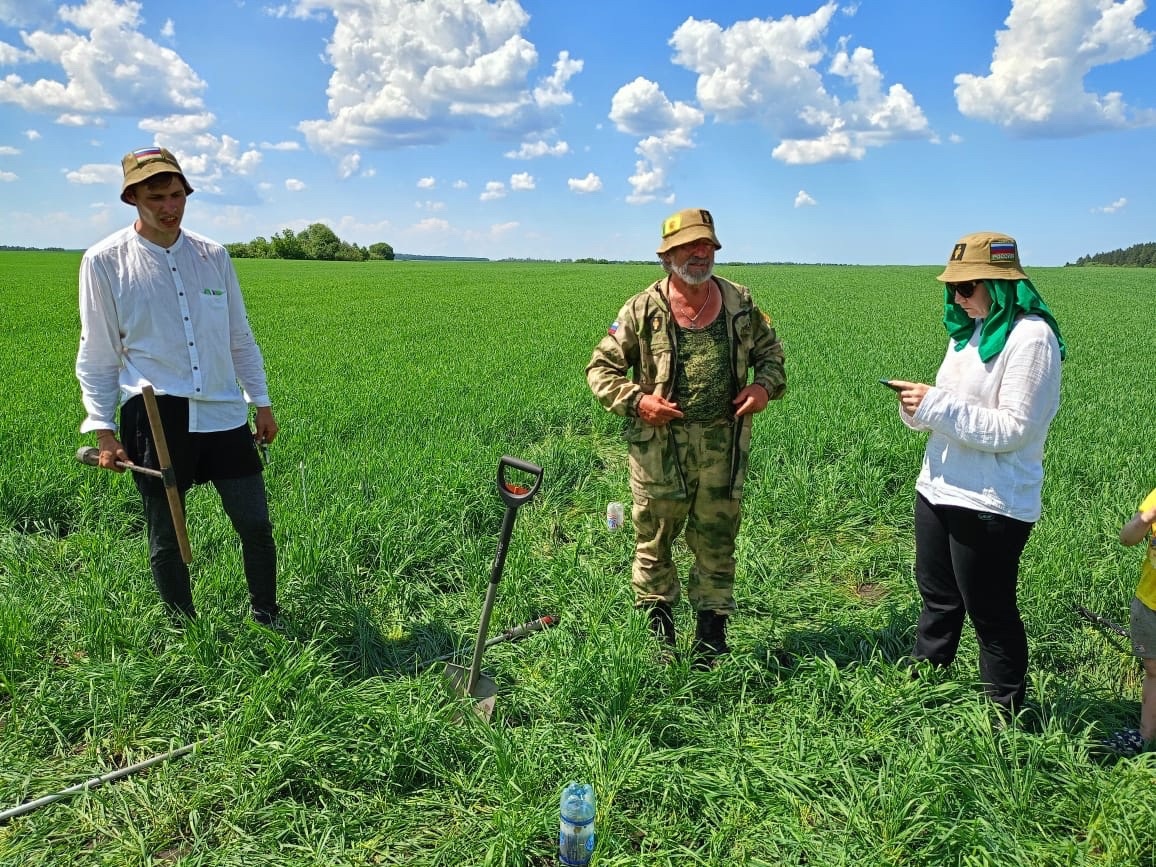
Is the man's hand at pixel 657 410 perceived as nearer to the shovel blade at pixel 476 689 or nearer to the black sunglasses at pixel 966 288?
the black sunglasses at pixel 966 288

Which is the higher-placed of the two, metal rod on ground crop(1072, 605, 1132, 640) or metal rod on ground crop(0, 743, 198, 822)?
metal rod on ground crop(1072, 605, 1132, 640)

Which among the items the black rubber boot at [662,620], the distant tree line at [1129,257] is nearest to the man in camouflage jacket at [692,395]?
the black rubber boot at [662,620]

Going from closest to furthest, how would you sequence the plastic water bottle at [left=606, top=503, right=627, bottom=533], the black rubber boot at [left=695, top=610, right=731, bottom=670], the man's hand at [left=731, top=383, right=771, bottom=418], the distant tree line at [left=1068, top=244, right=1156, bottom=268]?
1. the man's hand at [left=731, top=383, right=771, bottom=418]
2. the black rubber boot at [left=695, top=610, right=731, bottom=670]
3. the plastic water bottle at [left=606, top=503, right=627, bottom=533]
4. the distant tree line at [left=1068, top=244, right=1156, bottom=268]

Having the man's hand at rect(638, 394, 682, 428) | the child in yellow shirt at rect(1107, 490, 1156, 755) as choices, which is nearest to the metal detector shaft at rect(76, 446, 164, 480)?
the man's hand at rect(638, 394, 682, 428)

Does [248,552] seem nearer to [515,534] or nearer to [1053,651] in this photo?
[515,534]

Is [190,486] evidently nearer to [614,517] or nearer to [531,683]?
[531,683]

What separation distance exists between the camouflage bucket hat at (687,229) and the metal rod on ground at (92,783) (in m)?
2.62

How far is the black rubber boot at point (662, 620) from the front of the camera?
3.60m

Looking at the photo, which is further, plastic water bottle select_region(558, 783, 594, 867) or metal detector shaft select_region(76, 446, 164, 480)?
metal detector shaft select_region(76, 446, 164, 480)

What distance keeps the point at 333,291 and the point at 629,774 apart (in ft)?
85.0

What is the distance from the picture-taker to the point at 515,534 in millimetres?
4914

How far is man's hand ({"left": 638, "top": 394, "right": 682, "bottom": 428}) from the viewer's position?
3.12 metres

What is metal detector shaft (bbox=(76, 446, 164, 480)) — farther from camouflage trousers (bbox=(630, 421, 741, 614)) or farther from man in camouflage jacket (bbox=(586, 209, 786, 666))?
camouflage trousers (bbox=(630, 421, 741, 614))

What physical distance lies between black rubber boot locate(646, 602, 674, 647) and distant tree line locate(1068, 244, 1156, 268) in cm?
10420
